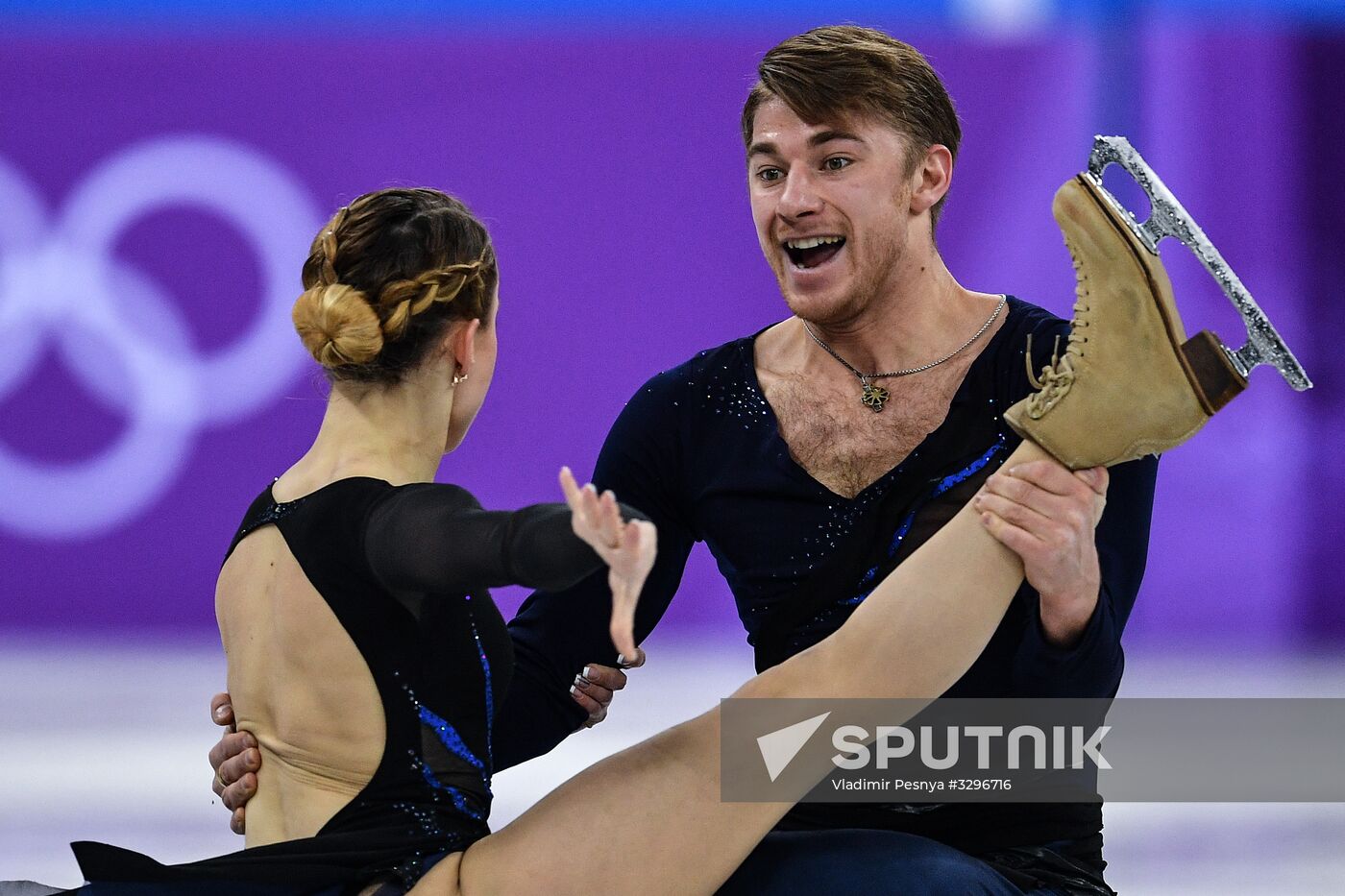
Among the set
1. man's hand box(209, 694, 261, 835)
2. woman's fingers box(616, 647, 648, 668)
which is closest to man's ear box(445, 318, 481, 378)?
woman's fingers box(616, 647, 648, 668)

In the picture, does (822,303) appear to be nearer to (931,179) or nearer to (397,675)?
(931,179)

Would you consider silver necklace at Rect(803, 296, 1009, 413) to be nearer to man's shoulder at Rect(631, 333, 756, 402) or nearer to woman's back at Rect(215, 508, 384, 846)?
man's shoulder at Rect(631, 333, 756, 402)

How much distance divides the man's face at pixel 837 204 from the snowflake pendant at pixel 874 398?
5.6 inches

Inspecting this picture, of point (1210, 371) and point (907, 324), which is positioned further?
point (907, 324)

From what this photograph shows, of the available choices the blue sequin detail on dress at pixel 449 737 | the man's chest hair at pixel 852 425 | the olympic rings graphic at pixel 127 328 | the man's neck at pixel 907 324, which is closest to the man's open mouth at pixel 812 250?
the man's neck at pixel 907 324

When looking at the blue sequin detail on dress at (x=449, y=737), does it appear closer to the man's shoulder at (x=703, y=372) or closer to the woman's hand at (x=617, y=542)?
the woman's hand at (x=617, y=542)

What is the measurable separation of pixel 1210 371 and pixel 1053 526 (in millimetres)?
321

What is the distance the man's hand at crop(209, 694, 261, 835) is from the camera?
2199 millimetres

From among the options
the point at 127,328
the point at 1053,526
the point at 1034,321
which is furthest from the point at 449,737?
the point at 127,328

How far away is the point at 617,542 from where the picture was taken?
5.94ft

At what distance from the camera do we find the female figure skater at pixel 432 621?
81.4 inches

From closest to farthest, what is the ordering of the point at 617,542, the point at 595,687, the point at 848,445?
the point at 617,542 → the point at 848,445 → the point at 595,687

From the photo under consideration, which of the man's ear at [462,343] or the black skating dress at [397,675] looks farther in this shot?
the man's ear at [462,343]

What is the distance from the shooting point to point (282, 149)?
672 centimetres
